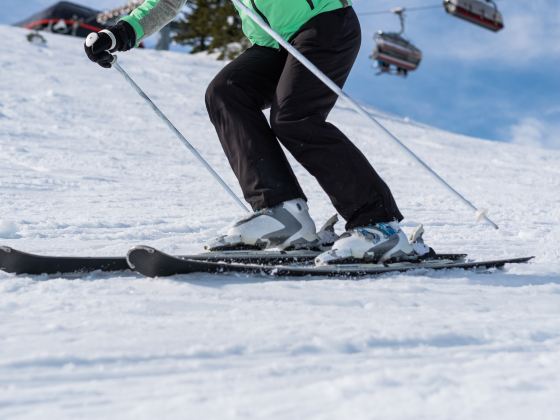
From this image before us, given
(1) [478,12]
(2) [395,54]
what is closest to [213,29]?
(2) [395,54]


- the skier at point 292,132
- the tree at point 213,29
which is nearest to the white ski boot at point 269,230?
the skier at point 292,132

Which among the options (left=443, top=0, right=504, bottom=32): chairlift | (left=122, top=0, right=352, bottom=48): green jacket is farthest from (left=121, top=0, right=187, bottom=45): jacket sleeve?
(left=443, top=0, right=504, bottom=32): chairlift

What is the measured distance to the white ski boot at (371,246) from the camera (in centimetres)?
252

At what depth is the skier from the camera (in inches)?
102

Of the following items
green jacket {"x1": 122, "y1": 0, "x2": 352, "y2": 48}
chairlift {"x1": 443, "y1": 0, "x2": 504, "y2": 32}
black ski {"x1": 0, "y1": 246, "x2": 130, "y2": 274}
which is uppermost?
chairlift {"x1": 443, "y1": 0, "x2": 504, "y2": 32}

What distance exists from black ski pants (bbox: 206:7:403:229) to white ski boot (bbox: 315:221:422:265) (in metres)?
0.05

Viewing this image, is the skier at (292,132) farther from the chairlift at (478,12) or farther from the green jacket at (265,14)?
the chairlift at (478,12)

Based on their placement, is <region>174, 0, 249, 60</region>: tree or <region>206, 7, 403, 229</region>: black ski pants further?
<region>174, 0, 249, 60</region>: tree

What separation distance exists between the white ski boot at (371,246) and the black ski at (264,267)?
0.05 meters

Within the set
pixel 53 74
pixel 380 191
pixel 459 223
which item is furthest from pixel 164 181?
pixel 53 74

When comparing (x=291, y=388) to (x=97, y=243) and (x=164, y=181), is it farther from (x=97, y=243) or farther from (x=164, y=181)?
(x=164, y=181)

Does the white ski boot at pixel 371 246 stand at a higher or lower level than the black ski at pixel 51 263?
→ higher

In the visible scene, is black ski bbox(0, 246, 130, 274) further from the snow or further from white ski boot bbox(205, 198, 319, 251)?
white ski boot bbox(205, 198, 319, 251)

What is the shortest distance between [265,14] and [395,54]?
2164 cm
